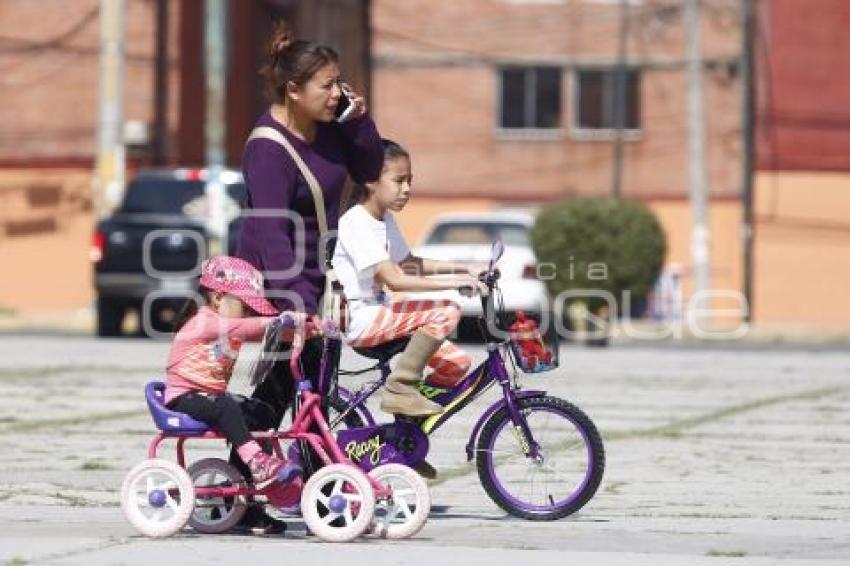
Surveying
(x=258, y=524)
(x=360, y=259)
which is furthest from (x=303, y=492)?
(x=360, y=259)

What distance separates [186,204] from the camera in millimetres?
28344

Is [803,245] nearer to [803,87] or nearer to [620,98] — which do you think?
[803,87]

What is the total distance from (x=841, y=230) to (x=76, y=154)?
48.5 ft

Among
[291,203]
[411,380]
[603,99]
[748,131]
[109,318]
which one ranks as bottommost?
[109,318]

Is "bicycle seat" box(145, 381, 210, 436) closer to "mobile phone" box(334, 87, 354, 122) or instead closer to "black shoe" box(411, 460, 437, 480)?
"black shoe" box(411, 460, 437, 480)

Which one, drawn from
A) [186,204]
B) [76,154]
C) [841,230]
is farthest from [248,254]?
[841,230]

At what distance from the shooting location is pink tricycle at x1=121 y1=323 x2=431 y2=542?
9.53 metres

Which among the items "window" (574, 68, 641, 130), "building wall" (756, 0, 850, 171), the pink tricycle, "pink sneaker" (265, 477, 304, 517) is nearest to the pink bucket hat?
the pink tricycle

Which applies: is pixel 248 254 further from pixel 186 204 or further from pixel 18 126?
pixel 18 126

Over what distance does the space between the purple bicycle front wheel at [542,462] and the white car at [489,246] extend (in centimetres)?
1445

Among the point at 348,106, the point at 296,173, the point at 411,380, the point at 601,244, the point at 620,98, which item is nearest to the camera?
the point at 296,173

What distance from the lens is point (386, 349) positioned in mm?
10367

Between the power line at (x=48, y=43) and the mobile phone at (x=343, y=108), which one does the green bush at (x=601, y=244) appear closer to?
the power line at (x=48, y=43)

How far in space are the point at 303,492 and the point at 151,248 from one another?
18026 millimetres
